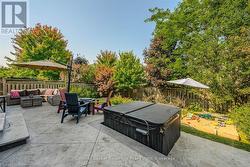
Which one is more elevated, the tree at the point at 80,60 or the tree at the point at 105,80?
the tree at the point at 80,60

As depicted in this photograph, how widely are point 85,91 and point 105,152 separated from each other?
7.41 m

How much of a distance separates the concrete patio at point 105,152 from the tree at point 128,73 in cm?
600

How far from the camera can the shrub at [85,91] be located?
8973 millimetres

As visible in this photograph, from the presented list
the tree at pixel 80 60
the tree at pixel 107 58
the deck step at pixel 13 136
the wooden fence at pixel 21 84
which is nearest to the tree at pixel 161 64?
the tree at pixel 107 58

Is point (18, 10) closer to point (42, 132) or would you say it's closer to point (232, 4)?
point (42, 132)

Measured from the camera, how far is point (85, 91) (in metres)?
9.48

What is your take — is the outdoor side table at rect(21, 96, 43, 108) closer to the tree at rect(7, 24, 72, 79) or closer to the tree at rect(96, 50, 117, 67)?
the tree at rect(96, 50, 117, 67)

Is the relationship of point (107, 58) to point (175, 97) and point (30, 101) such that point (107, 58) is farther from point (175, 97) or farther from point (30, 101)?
point (30, 101)

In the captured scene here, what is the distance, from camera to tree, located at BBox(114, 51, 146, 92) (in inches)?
367

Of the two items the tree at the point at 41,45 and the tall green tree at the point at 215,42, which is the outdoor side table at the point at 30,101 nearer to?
the tall green tree at the point at 215,42

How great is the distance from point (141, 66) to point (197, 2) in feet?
17.6

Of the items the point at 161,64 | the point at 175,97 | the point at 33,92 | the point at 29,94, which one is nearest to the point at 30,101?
the point at 29,94

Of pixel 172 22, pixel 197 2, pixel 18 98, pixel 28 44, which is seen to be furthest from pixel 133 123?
pixel 28 44

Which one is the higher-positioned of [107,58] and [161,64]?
[107,58]
